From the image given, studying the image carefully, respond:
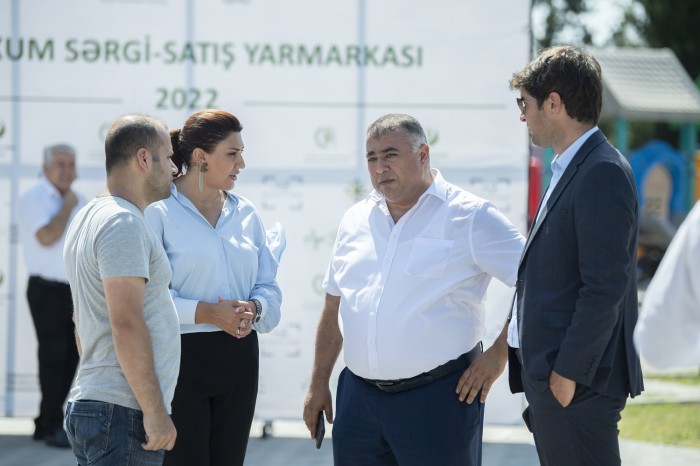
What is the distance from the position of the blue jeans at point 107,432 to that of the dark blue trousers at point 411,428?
2.99ft

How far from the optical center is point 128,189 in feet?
9.96

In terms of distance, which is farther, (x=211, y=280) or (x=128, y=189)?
(x=211, y=280)

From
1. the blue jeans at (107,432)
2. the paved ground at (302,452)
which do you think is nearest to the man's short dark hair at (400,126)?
the blue jeans at (107,432)

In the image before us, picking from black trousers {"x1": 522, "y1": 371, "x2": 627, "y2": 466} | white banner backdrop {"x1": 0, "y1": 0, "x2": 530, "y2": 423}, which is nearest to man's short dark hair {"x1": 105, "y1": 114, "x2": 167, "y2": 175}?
black trousers {"x1": 522, "y1": 371, "x2": 627, "y2": 466}

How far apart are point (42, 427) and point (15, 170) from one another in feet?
5.58

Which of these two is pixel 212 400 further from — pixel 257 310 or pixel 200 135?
pixel 200 135

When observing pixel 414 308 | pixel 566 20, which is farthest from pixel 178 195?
pixel 566 20

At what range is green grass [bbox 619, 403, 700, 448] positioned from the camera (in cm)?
684

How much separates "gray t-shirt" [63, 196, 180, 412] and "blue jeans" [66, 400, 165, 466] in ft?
0.09

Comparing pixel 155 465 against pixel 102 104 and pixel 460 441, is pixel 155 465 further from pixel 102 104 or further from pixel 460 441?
pixel 102 104

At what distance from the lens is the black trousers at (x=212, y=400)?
12.0 ft

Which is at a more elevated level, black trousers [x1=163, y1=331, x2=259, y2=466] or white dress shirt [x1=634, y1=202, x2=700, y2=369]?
white dress shirt [x1=634, y1=202, x2=700, y2=369]

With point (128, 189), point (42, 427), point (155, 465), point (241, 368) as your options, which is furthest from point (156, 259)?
point (42, 427)

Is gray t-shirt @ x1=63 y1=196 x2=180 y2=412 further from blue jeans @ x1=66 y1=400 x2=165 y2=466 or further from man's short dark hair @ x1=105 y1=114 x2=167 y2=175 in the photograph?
man's short dark hair @ x1=105 y1=114 x2=167 y2=175
